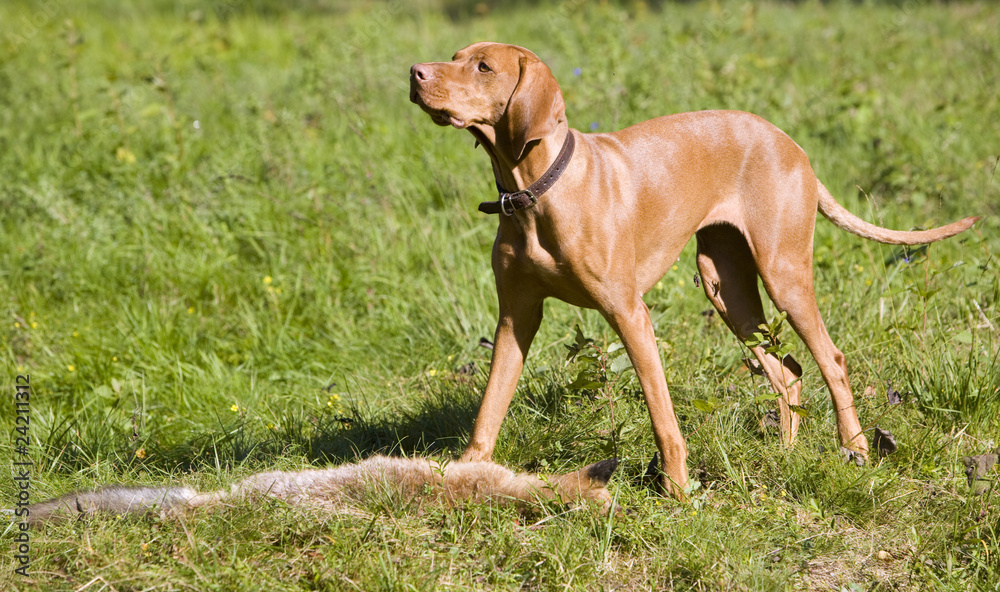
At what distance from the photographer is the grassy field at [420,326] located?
2.58 meters

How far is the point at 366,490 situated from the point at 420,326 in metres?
1.63

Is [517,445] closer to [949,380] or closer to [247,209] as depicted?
[949,380]

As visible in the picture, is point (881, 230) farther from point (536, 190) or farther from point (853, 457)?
point (536, 190)

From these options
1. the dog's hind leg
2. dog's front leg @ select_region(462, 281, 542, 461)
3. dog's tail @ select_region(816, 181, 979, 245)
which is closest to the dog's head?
dog's front leg @ select_region(462, 281, 542, 461)

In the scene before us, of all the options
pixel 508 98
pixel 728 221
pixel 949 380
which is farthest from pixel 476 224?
pixel 949 380

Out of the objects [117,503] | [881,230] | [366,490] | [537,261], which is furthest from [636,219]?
[117,503]

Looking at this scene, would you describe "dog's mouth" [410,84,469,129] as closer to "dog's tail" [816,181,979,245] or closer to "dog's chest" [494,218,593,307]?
"dog's chest" [494,218,593,307]

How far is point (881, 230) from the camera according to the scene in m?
3.39

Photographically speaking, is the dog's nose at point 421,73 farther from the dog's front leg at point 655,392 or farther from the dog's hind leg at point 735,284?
the dog's hind leg at point 735,284

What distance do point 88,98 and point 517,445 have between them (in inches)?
202

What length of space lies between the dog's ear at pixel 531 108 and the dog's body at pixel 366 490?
39.9 inches

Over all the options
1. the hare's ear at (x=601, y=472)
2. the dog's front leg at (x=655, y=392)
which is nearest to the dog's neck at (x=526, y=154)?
the dog's front leg at (x=655, y=392)

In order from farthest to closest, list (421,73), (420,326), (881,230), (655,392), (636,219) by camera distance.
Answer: (420,326)
(881,230)
(636,219)
(655,392)
(421,73)

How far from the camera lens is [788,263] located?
321 centimetres
